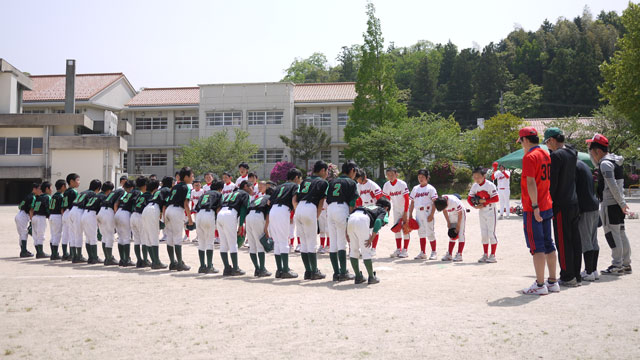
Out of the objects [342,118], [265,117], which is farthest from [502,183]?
[265,117]

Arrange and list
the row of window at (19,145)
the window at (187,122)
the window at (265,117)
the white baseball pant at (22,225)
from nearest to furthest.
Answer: the white baseball pant at (22,225)
the row of window at (19,145)
the window at (265,117)
the window at (187,122)

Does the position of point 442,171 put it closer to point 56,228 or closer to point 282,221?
point 56,228

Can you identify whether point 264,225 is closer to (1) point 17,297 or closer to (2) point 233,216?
(2) point 233,216

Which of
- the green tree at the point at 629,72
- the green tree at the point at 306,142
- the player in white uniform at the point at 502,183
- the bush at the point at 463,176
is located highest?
the green tree at the point at 629,72

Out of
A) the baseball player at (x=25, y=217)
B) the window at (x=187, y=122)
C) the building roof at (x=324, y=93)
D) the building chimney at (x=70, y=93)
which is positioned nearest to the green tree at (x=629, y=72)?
the building roof at (x=324, y=93)

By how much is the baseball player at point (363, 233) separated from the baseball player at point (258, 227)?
1.89 metres

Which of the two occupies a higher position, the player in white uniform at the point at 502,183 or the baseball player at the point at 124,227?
the player in white uniform at the point at 502,183

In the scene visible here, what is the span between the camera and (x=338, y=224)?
349 inches

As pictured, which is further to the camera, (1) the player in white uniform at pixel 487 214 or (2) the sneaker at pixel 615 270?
(1) the player in white uniform at pixel 487 214

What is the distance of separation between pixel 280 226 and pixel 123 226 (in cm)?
424

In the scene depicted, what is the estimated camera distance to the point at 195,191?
55.0 feet

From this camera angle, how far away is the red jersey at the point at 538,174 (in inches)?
283

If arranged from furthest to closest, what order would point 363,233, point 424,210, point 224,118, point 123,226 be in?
point 224,118, point 424,210, point 123,226, point 363,233

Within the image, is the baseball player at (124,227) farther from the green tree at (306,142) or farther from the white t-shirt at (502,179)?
the green tree at (306,142)
